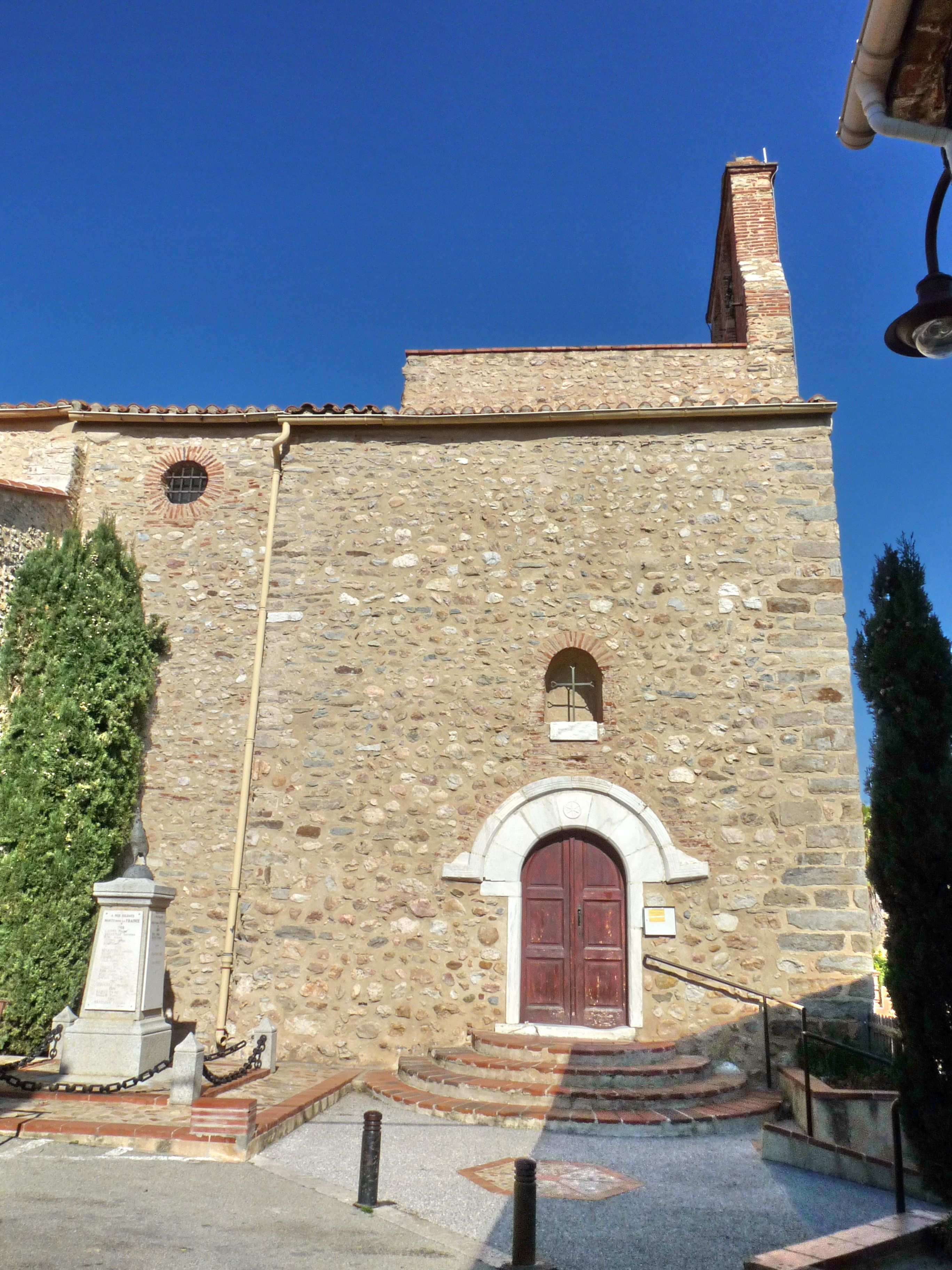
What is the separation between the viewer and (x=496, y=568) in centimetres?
970

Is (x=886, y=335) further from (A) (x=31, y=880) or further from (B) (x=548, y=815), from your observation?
(A) (x=31, y=880)

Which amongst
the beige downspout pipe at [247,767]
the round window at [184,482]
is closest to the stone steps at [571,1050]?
the beige downspout pipe at [247,767]

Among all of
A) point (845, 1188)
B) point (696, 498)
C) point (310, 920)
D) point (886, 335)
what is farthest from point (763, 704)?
point (886, 335)

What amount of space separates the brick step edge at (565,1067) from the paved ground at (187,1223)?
2.51 metres

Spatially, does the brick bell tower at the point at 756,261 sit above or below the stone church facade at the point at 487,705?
above

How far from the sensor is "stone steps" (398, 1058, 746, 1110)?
6.87 meters

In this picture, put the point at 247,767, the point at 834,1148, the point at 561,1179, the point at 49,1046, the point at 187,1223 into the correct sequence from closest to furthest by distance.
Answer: the point at 187,1223 → the point at 561,1179 → the point at 834,1148 → the point at 49,1046 → the point at 247,767

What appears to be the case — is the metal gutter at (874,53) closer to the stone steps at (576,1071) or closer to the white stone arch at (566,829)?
the white stone arch at (566,829)

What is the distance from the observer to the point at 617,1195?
207 inches

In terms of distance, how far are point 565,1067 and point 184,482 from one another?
7.66 m

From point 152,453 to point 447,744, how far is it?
5099 millimetres

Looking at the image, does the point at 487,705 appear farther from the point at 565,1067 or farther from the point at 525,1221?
the point at 525,1221

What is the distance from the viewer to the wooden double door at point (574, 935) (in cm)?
841

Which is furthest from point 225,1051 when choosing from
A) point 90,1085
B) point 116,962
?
point 90,1085
